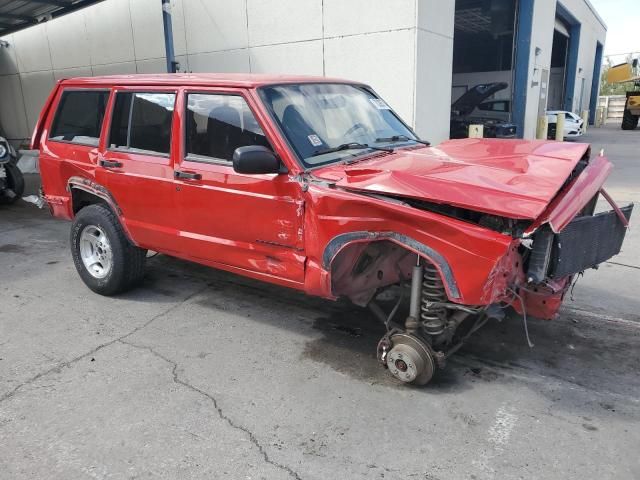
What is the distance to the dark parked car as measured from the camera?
59.1ft

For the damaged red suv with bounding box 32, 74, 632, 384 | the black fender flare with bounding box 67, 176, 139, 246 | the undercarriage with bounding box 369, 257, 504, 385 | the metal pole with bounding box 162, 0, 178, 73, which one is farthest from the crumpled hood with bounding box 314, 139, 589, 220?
the metal pole with bounding box 162, 0, 178, 73

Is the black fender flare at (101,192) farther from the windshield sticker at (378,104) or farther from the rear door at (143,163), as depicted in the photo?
the windshield sticker at (378,104)

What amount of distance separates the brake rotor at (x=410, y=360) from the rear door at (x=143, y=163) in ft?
6.98

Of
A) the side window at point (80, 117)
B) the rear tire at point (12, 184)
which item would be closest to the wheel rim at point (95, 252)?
the side window at point (80, 117)

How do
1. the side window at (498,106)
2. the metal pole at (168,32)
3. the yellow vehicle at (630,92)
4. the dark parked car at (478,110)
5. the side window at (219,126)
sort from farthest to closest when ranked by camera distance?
the yellow vehicle at (630,92) → the side window at (498,106) → the dark parked car at (478,110) → the metal pole at (168,32) → the side window at (219,126)

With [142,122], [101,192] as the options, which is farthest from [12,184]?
[142,122]

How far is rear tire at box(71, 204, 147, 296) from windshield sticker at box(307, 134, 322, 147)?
2.21m

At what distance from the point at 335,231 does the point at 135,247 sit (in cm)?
248

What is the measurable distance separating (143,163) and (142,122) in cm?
38

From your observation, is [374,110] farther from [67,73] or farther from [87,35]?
[67,73]

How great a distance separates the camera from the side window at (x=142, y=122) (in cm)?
428

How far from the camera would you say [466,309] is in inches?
123

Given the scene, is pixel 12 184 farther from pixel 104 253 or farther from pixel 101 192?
pixel 101 192

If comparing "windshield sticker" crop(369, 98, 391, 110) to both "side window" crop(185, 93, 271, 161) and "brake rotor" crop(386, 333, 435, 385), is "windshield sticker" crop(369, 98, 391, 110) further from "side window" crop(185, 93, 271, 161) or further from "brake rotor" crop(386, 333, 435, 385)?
"brake rotor" crop(386, 333, 435, 385)
